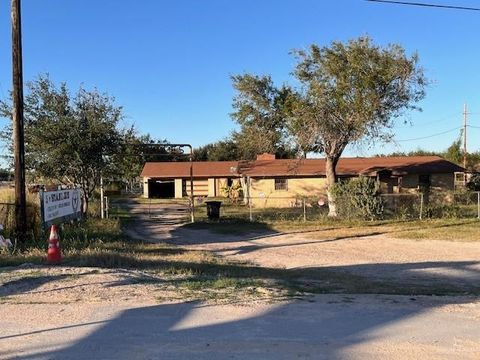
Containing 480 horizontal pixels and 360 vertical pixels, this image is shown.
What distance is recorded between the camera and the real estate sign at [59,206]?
50.2 feet

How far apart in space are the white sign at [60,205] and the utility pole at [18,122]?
0.60 metres

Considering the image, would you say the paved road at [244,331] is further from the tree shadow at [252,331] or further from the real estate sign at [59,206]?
the real estate sign at [59,206]

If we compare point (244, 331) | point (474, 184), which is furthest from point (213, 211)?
point (474, 184)

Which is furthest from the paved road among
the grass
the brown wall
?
the brown wall

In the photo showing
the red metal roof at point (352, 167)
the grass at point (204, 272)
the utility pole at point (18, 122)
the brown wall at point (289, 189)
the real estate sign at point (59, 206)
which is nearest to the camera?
the grass at point (204, 272)

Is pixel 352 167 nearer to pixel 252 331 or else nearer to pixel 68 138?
pixel 68 138

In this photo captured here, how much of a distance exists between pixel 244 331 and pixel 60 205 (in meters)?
11.9

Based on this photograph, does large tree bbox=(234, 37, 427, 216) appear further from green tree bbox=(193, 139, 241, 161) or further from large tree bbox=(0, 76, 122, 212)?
green tree bbox=(193, 139, 241, 161)

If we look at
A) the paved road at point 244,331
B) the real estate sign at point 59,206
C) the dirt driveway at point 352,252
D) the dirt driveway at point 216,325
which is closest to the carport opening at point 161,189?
the dirt driveway at point 352,252

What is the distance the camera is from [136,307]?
7586 millimetres

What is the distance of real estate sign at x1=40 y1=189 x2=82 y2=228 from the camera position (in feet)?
50.2

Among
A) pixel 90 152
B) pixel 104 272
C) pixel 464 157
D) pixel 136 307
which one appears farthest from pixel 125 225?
pixel 464 157

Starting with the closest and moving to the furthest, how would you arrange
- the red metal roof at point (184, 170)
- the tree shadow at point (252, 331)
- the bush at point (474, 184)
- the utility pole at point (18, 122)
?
the tree shadow at point (252, 331)
the utility pole at point (18, 122)
the bush at point (474, 184)
the red metal roof at point (184, 170)

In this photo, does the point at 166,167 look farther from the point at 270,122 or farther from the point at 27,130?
the point at 27,130
